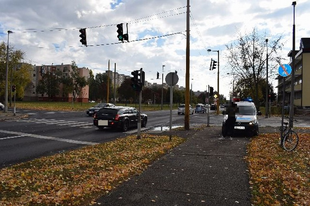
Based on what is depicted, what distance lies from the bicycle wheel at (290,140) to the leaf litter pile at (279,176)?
183 mm

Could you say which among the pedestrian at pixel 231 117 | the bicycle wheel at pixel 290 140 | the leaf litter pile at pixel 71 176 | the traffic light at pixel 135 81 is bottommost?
the leaf litter pile at pixel 71 176

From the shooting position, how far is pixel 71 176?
573 centimetres

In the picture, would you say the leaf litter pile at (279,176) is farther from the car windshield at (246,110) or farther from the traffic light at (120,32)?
the traffic light at (120,32)

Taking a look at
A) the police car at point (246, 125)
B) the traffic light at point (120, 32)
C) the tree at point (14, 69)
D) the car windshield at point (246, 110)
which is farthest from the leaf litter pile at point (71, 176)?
the tree at point (14, 69)

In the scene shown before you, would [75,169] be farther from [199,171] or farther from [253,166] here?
[253,166]

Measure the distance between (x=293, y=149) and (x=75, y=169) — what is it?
6.77 meters

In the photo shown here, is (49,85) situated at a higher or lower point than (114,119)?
higher

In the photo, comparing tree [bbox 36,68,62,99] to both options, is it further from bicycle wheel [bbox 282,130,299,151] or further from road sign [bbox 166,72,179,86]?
bicycle wheel [bbox 282,130,299,151]

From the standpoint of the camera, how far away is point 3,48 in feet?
145

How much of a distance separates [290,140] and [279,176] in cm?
396

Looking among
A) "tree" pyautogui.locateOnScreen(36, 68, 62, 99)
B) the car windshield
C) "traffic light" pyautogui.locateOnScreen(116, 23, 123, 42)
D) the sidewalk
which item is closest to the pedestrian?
the car windshield

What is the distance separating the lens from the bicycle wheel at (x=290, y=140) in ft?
29.6

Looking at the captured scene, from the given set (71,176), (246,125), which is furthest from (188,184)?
(246,125)

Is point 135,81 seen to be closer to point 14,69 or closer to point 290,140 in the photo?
point 290,140
